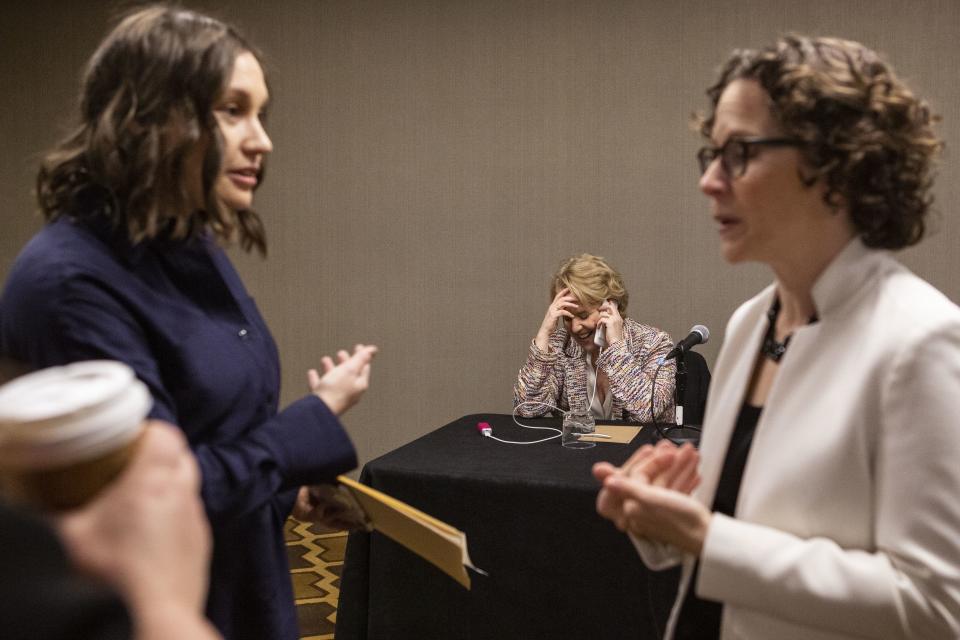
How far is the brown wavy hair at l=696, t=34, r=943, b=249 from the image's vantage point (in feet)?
4.33

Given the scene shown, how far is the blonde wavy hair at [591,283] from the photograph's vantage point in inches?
168

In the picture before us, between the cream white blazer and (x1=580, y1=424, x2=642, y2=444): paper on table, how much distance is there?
204 cm

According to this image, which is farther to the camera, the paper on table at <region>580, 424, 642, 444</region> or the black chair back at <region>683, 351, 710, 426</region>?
the black chair back at <region>683, 351, 710, 426</region>

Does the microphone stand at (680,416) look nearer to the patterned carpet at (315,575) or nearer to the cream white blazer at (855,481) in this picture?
the patterned carpet at (315,575)

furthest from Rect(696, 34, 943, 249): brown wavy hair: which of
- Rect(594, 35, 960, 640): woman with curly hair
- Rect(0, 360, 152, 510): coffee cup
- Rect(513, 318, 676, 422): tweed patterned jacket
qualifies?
Rect(513, 318, 676, 422): tweed patterned jacket

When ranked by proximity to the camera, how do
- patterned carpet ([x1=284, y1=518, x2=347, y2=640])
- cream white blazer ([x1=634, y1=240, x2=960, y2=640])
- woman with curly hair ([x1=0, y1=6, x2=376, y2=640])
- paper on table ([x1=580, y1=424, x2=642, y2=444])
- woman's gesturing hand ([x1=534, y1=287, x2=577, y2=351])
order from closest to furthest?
1. cream white blazer ([x1=634, y1=240, x2=960, y2=640])
2. woman with curly hair ([x1=0, y1=6, x2=376, y2=640])
3. paper on table ([x1=580, y1=424, x2=642, y2=444])
4. patterned carpet ([x1=284, y1=518, x2=347, y2=640])
5. woman's gesturing hand ([x1=534, y1=287, x2=577, y2=351])

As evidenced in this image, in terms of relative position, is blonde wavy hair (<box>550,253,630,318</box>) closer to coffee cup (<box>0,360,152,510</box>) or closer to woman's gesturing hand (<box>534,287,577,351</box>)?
woman's gesturing hand (<box>534,287,577,351</box>)

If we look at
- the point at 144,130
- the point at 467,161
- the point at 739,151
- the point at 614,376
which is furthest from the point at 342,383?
the point at 467,161

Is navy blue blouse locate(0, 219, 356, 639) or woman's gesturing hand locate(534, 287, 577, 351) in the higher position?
navy blue blouse locate(0, 219, 356, 639)

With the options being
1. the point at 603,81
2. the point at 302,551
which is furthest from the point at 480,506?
the point at 603,81

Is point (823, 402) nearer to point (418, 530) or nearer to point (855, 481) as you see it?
point (855, 481)

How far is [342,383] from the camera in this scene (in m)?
1.49

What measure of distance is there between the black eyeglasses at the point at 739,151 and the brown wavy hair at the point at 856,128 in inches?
0.7

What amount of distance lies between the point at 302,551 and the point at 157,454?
4.49 metres
